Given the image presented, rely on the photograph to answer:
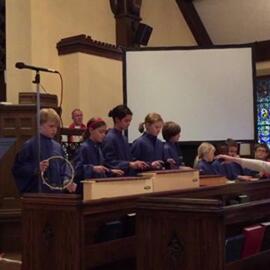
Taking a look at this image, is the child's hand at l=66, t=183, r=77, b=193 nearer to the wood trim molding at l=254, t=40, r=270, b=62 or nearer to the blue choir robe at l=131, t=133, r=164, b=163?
the blue choir robe at l=131, t=133, r=164, b=163

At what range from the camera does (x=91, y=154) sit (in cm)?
424

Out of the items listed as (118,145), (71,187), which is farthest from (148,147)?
(71,187)

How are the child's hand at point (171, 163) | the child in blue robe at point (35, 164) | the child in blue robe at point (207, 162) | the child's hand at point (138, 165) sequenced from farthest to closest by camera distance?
the child in blue robe at point (207, 162)
the child's hand at point (171, 163)
the child's hand at point (138, 165)
the child in blue robe at point (35, 164)

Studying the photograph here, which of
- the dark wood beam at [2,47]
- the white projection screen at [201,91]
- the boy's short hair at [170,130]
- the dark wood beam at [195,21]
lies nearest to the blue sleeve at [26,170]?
the boy's short hair at [170,130]

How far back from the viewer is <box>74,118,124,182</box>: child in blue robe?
4133mm

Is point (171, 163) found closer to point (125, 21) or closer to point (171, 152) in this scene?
point (171, 152)

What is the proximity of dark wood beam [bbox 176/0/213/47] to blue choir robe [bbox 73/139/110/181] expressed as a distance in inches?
243

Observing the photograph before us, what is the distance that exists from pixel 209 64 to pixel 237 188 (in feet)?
9.97

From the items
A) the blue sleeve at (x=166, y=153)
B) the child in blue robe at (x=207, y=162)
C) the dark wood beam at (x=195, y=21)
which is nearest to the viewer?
the blue sleeve at (x=166, y=153)

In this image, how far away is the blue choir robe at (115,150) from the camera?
456cm

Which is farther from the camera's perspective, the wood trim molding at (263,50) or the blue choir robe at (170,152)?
the wood trim molding at (263,50)

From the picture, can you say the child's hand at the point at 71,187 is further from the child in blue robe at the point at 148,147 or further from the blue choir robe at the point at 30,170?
the child in blue robe at the point at 148,147

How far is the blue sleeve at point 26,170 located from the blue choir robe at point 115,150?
794mm

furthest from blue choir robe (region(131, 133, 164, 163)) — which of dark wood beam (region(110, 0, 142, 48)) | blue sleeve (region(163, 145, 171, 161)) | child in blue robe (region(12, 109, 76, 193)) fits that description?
dark wood beam (region(110, 0, 142, 48))
